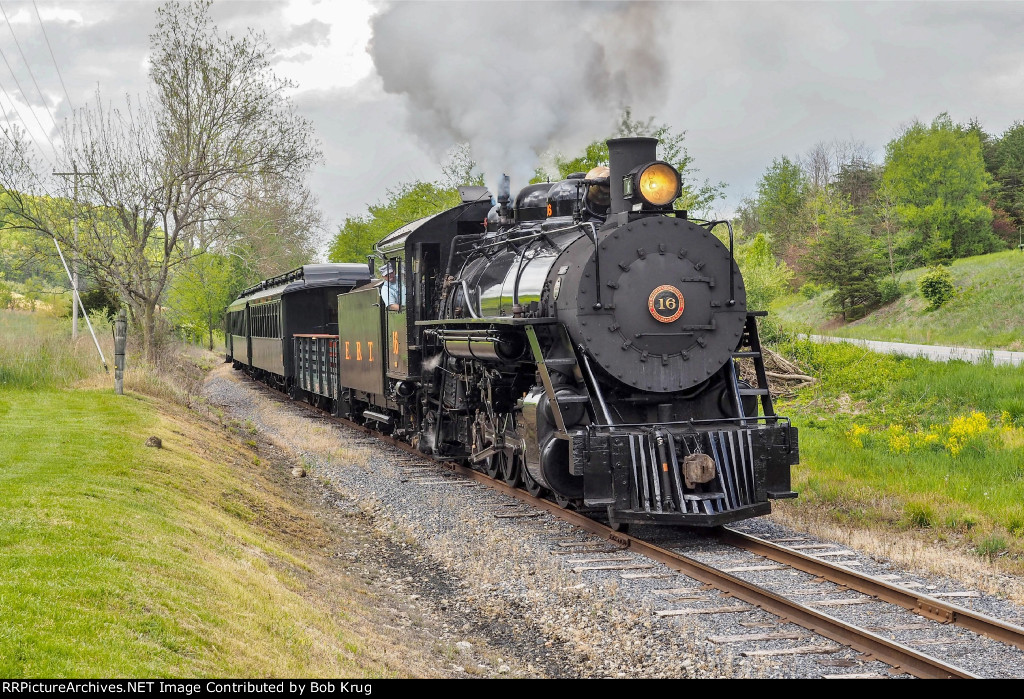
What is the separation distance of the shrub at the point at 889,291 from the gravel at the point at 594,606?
26.6m

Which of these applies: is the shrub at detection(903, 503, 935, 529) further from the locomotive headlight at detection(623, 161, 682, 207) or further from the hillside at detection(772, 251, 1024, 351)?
the hillside at detection(772, 251, 1024, 351)

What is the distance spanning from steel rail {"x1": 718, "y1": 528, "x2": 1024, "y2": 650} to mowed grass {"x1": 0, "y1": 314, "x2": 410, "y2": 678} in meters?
3.43

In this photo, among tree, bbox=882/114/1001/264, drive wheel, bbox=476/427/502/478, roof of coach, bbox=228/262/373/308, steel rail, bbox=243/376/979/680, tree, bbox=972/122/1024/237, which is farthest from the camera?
tree, bbox=972/122/1024/237

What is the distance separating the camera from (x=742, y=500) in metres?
8.15

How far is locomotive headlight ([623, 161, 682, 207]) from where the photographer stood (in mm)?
8500

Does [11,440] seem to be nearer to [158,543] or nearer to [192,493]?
[192,493]

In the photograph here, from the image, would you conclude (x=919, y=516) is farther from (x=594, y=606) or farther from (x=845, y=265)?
(x=845, y=265)

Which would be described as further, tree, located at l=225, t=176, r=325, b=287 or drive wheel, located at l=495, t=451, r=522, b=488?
tree, located at l=225, t=176, r=325, b=287

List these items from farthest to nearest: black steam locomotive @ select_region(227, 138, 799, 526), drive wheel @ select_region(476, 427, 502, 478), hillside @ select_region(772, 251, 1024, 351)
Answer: hillside @ select_region(772, 251, 1024, 351) < drive wheel @ select_region(476, 427, 502, 478) < black steam locomotive @ select_region(227, 138, 799, 526)

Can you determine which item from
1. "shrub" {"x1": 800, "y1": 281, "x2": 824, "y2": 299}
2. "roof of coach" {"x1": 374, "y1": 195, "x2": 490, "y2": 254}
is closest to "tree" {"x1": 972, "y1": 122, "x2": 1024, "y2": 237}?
"shrub" {"x1": 800, "y1": 281, "x2": 824, "y2": 299}

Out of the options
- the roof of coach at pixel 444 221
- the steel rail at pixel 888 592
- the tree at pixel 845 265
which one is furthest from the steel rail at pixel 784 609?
the tree at pixel 845 265

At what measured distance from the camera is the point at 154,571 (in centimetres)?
570

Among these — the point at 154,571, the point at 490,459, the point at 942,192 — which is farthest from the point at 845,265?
the point at 154,571

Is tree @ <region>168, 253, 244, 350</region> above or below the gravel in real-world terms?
above
